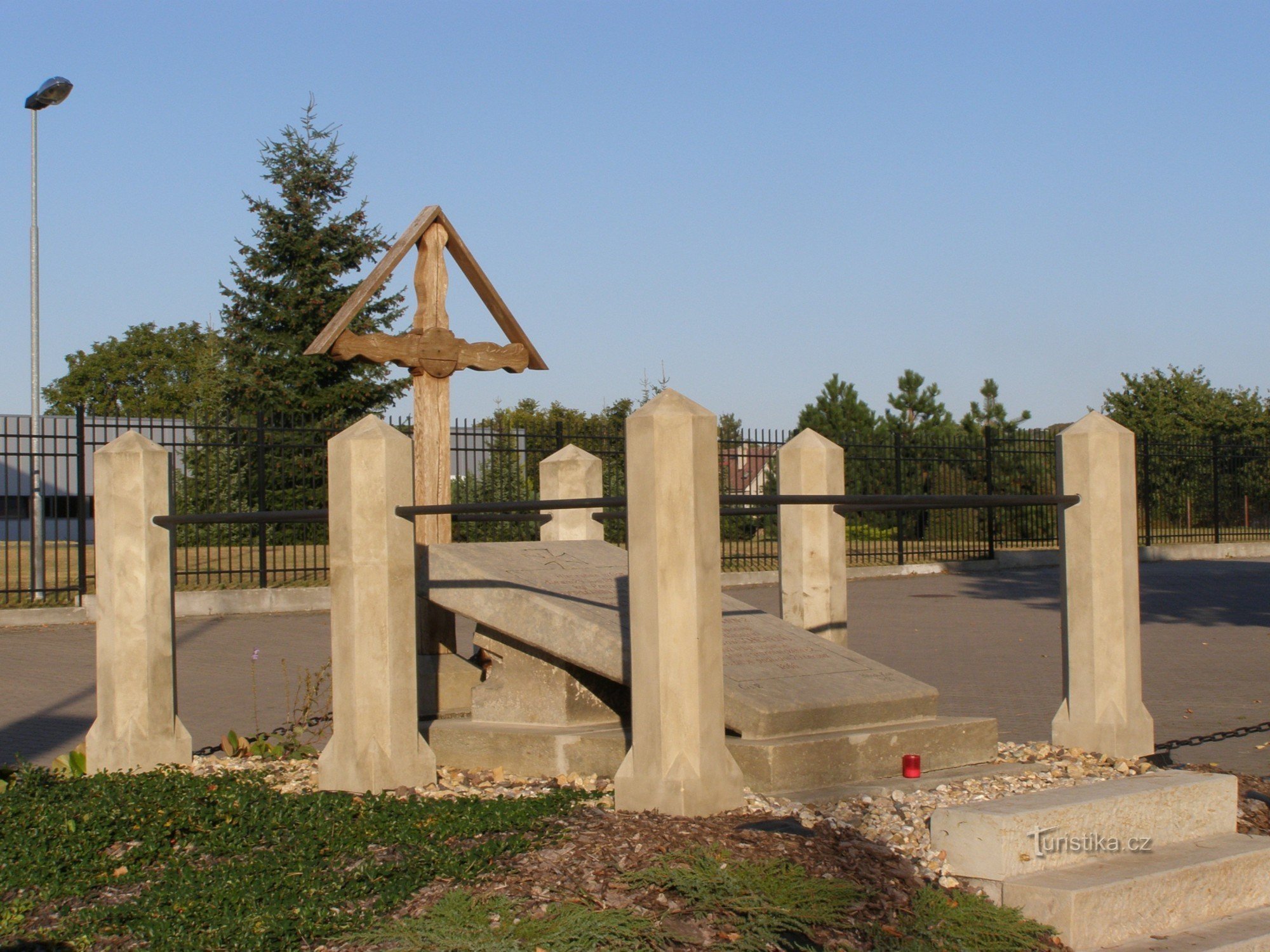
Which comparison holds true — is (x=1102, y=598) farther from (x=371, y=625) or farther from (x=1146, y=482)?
(x=1146, y=482)

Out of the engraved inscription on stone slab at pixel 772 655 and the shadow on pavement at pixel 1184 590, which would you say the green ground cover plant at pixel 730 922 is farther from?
the shadow on pavement at pixel 1184 590

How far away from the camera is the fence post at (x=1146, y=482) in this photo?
26.7m

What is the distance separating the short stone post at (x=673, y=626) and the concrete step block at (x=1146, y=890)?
113 centimetres

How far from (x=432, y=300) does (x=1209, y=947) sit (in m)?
5.34

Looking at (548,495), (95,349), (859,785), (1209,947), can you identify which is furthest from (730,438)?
(95,349)

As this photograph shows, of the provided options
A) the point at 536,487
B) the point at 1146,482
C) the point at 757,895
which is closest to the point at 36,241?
the point at 536,487

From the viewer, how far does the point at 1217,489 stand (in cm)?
2848

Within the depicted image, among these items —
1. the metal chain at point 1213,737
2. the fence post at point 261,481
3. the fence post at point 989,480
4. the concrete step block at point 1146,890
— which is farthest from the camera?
the fence post at point 989,480

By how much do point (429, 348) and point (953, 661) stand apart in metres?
6.81

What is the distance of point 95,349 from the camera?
239 ft

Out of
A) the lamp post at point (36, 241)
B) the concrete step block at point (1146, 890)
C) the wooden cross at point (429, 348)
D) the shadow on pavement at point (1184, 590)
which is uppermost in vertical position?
the lamp post at point (36, 241)

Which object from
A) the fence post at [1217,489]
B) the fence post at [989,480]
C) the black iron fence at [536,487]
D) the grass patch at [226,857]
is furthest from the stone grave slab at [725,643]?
the fence post at [1217,489]

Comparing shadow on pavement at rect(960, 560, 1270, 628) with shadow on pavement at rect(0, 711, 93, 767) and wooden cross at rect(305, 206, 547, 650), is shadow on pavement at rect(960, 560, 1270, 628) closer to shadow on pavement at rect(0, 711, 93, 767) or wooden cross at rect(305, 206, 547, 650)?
wooden cross at rect(305, 206, 547, 650)

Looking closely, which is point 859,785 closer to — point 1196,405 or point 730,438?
point 730,438
